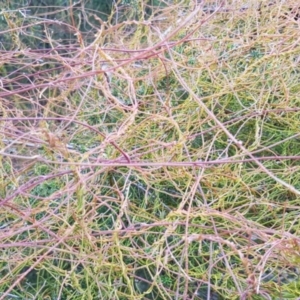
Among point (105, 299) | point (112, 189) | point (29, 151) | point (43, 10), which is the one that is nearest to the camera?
point (105, 299)

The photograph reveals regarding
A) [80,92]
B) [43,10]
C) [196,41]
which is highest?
[196,41]

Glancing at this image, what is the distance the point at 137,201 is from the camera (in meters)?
1.29

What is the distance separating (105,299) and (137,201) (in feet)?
0.83

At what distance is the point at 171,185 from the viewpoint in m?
1.28

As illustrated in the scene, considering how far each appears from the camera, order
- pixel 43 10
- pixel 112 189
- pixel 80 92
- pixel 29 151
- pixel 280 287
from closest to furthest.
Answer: pixel 280 287 < pixel 112 189 < pixel 29 151 < pixel 80 92 < pixel 43 10

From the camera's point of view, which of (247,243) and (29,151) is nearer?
(247,243)

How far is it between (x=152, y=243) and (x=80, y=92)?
0.71 m

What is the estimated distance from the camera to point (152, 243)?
119 centimetres

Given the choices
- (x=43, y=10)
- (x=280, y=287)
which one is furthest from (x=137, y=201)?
(x=43, y=10)

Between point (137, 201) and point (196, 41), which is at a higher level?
point (196, 41)

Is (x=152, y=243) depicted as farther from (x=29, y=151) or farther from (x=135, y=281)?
(x=29, y=151)

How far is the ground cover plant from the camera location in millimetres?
1099

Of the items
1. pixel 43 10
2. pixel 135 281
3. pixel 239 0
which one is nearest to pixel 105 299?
pixel 135 281

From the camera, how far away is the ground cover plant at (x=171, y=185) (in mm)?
1099
